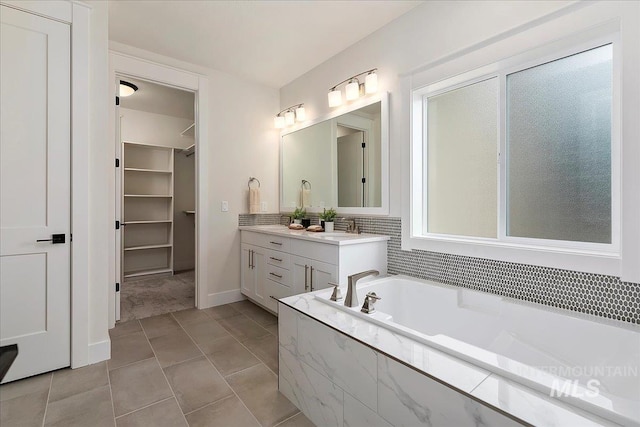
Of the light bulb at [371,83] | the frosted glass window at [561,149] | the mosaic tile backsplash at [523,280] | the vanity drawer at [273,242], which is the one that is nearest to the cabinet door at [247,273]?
the vanity drawer at [273,242]

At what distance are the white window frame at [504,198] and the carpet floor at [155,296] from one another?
2.65 m

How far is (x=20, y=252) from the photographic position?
1910mm

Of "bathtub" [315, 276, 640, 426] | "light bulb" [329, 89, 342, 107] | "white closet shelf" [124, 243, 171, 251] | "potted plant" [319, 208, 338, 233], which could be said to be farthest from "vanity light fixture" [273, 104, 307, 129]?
"white closet shelf" [124, 243, 171, 251]

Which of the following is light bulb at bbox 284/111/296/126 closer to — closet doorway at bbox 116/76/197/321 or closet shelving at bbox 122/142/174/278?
closet doorway at bbox 116/76/197/321

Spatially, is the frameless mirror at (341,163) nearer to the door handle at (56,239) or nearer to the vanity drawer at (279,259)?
the vanity drawer at (279,259)

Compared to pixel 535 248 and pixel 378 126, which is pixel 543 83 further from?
pixel 378 126

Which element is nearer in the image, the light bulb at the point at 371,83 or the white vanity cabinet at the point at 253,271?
the light bulb at the point at 371,83

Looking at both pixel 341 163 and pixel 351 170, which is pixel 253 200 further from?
pixel 351 170

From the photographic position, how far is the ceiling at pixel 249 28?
2.30 m

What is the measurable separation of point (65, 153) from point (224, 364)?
1795 millimetres

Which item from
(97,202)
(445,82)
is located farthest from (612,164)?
(97,202)

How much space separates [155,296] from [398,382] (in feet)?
11.5

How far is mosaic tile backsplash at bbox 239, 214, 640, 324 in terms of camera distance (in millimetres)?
1455

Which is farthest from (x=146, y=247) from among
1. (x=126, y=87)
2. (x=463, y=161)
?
(x=463, y=161)
